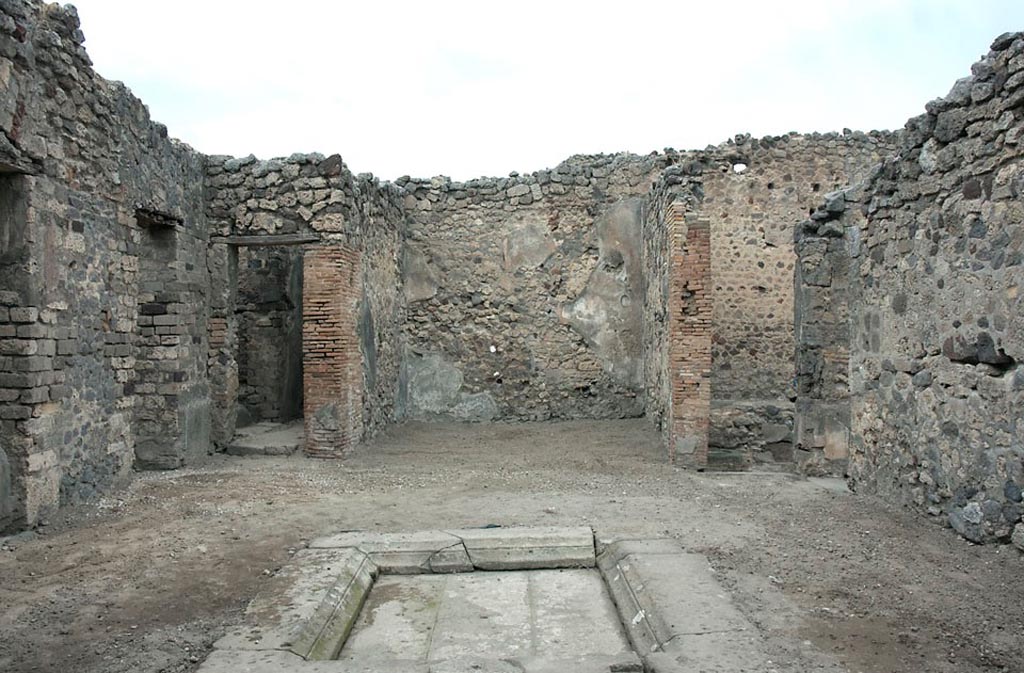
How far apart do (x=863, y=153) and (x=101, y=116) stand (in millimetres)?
11713

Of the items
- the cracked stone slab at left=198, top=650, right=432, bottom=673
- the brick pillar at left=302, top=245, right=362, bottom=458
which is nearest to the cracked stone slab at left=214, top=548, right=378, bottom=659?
the cracked stone slab at left=198, top=650, right=432, bottom=673

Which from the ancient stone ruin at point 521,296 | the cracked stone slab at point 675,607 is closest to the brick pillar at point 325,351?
the ancient stone ruin at point 521,296

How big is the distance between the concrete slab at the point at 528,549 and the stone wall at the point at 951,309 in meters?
2.33

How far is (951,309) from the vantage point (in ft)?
16.0

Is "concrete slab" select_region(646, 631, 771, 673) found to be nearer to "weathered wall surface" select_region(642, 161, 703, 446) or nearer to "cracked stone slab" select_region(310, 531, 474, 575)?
"cracked stone slab" select_region(310, 531, 474, 575)

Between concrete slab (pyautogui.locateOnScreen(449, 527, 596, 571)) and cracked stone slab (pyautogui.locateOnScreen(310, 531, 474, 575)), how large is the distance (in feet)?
0.30

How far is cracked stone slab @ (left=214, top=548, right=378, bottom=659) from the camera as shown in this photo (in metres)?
3.62

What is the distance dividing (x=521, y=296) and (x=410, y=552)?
26.3 feet

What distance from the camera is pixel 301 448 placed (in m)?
9.62

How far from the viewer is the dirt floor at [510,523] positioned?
3.46 m

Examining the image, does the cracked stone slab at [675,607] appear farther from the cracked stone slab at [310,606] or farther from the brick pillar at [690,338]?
the brick pillar at [690,338]

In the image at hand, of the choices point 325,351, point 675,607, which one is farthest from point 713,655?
point 325,351

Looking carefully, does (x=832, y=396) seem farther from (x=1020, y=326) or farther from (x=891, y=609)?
(x=891, y=609)

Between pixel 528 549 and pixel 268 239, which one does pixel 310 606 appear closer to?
pixel 528 549
